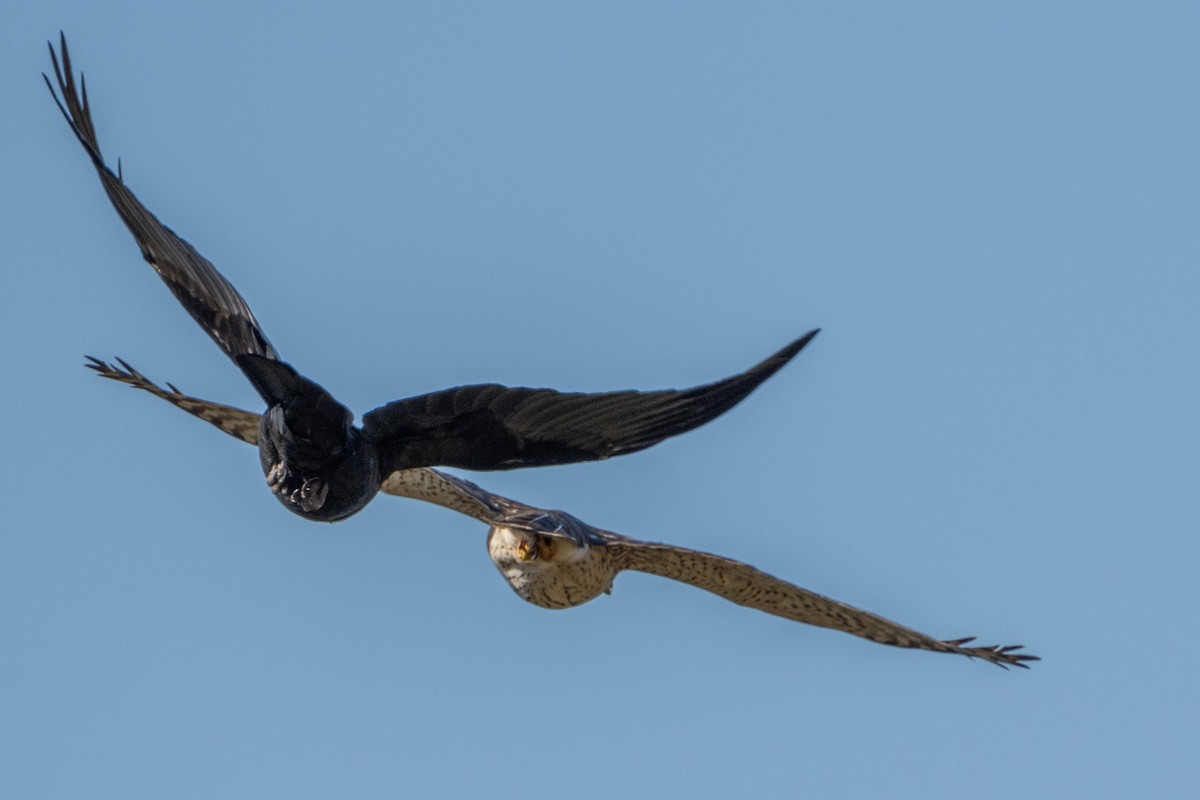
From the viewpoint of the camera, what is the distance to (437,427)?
10.3m

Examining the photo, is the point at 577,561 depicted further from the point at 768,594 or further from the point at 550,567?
the point at 768,594

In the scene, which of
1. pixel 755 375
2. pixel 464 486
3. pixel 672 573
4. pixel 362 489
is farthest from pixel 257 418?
pixel 755 375

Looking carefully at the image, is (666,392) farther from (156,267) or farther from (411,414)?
(156,267)

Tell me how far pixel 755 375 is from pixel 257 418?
5280 mm

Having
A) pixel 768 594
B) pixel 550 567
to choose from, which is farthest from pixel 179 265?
pixel 768 594

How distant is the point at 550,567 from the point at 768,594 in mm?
1545

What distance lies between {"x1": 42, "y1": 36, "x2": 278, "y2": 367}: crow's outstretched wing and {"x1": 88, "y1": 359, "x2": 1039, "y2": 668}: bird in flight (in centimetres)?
334

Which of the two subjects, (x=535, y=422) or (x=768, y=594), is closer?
(x=535, y=422)

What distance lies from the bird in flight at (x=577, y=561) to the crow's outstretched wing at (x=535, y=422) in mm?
3737

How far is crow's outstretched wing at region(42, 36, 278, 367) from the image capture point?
1079 cm

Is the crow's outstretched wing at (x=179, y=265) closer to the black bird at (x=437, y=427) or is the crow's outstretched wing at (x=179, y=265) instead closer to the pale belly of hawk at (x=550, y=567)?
the black bird at (x=437, y=427)

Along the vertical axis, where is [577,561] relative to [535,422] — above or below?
above

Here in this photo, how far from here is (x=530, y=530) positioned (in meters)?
14.2

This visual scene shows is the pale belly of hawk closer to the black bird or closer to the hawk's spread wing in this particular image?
the hawk's spread wing
